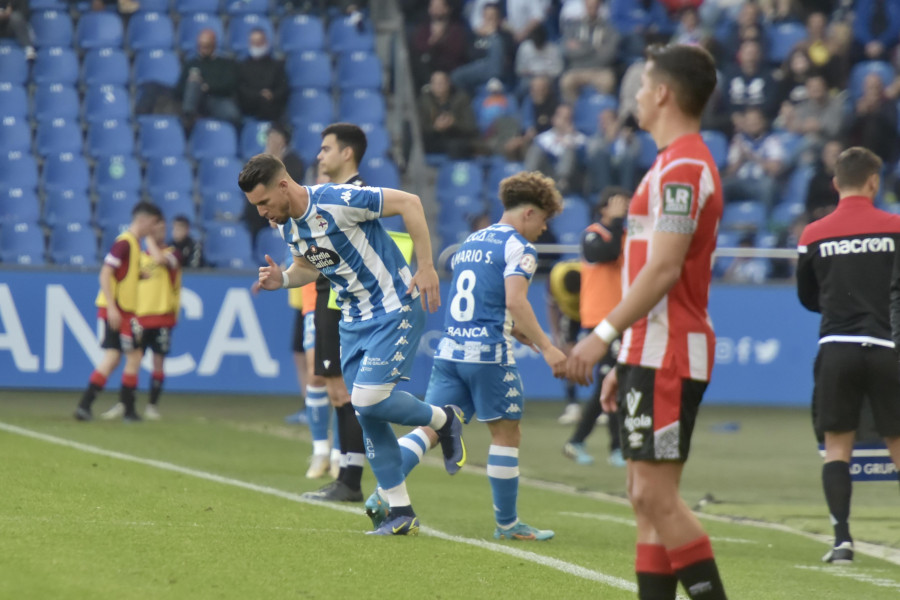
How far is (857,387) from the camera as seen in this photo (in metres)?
7.23

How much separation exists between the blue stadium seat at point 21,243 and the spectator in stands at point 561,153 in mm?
6567

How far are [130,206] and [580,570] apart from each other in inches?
483

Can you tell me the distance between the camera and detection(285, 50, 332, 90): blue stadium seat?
1911cm

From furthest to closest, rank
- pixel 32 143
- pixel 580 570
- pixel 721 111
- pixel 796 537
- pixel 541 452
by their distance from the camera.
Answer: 1. pixel 721 111
2. pixel 32 143
3. pixel 541 452
4. pixel 796 537
5. pixel 580 570

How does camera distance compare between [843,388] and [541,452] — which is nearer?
[843,388]

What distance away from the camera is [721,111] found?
1928 cm

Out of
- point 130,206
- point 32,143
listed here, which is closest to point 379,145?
point 130,206

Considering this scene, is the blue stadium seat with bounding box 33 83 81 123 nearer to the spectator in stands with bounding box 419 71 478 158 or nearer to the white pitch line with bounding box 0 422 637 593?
the spectator in stands with bounding box 419 71 478 158

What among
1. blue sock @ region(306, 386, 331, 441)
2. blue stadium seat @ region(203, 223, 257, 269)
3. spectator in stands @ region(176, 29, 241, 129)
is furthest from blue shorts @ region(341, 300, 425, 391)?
spectator in stands @ region(176, 29, 241, 129)

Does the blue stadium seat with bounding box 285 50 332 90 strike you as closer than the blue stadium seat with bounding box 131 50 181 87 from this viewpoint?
No

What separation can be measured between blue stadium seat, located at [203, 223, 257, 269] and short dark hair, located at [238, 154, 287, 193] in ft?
33.8

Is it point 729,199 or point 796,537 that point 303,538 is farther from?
point 729,199

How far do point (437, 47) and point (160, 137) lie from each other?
4.47 meters

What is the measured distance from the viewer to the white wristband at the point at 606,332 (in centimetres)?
406
